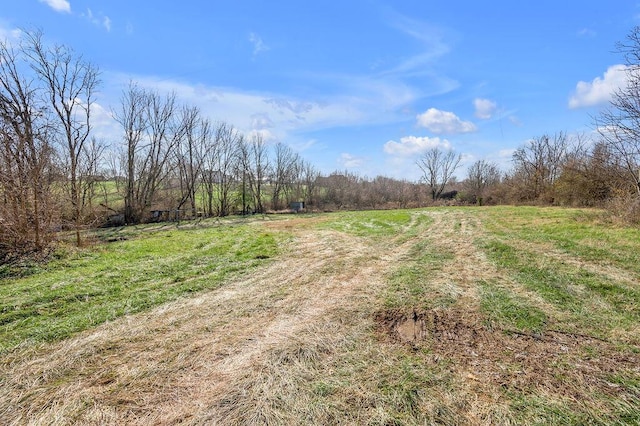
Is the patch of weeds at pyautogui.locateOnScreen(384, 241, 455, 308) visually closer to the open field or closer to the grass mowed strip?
the open field

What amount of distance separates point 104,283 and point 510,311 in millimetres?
6845

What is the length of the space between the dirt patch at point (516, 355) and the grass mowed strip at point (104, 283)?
12.6 feet

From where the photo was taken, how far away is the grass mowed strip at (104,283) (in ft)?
12.8

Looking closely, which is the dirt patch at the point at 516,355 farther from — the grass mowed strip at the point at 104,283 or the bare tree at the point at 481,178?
the bare tree at the point at 481,178

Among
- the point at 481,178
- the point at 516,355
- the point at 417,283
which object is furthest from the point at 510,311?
the point at 481,178

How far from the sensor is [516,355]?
9.73ft

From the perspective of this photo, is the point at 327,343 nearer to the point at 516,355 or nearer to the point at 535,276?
the point at 516,355

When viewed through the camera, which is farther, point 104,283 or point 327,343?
point 104,283

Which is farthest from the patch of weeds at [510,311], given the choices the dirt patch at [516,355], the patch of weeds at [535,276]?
the patch of weeds at [535,276]

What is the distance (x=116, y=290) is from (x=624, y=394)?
22.0ft

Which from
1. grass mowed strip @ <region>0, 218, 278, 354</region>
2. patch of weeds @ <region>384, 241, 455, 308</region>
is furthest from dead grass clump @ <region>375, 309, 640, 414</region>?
grass mowed strip @ <region>0, 218, 278, 354</region>

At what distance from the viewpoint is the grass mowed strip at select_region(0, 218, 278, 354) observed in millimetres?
3908

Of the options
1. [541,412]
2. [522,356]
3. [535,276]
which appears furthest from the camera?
[535,276]

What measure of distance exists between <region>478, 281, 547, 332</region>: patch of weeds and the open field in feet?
0.08
